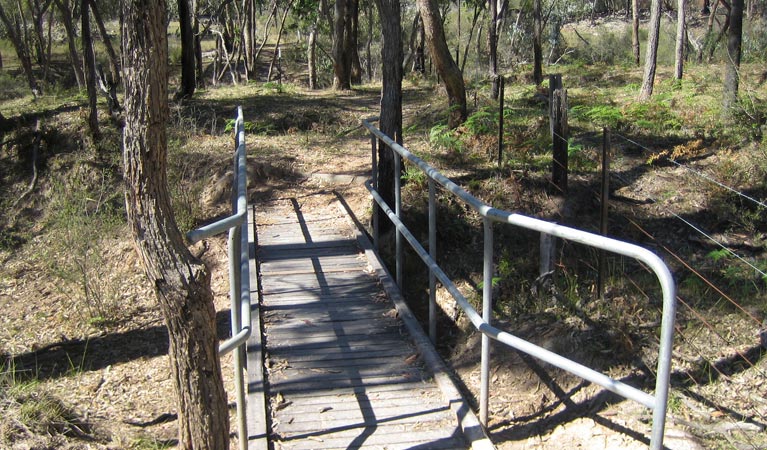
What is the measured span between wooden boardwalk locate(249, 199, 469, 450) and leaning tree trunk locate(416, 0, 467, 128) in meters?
3.98

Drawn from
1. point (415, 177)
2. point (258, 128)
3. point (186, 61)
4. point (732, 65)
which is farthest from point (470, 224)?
point (186, 61)

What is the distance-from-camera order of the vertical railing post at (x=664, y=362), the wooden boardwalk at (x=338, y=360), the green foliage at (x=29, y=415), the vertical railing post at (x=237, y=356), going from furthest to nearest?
the green foliage at (x=29, y=415), the wooden boardwalk at (x=338, y=360), the vertical railing post at (x=237, y=356), the vertical railing post at (x=664, y=362)

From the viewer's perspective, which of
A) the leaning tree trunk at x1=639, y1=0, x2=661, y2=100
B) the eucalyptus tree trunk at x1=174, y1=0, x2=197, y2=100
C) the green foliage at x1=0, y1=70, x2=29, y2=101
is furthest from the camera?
the green foliage at x1=0, y1=70, x2=29, y2=101

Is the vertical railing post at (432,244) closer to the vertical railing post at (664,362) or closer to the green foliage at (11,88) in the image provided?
the vertical railing post at (664,362)

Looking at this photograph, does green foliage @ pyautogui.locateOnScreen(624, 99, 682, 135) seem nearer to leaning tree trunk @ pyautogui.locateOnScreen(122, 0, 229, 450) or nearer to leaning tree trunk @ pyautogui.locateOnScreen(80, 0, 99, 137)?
leaning tree trunk @ pyautogui.locateOnScreen(122, 0, 229, 450)

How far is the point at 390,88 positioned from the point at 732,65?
5346mm

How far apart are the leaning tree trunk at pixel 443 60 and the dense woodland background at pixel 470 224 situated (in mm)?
31

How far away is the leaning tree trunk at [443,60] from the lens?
10.3 m

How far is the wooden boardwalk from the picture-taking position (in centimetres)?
436

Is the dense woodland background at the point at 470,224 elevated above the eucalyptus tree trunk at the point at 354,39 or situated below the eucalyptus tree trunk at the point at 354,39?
below

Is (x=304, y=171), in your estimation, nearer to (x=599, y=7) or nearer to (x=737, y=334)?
(x=737, y=334)

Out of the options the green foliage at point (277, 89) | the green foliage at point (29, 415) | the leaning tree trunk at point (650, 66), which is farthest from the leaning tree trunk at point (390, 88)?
the green foliage at point (277, 89)

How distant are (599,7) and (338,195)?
4435cm

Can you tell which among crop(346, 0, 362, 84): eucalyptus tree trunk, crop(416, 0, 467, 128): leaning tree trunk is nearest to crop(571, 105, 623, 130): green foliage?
crop(416, 0, 467, 128): leaning tree trunk
